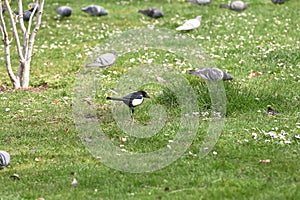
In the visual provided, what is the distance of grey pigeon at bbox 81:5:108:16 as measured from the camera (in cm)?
1927

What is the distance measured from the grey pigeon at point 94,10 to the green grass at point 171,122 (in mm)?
1009

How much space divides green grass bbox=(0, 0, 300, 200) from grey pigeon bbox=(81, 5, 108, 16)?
1.01 m

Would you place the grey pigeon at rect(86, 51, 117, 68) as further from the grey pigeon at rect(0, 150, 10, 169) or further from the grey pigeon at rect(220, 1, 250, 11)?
the grey pigeon at rect(220, 1, 250, 11)

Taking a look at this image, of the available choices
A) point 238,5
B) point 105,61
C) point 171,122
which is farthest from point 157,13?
point 171,122

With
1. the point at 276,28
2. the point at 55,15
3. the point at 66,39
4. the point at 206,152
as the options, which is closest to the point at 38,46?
the point at 66,39

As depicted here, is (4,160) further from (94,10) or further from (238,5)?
(238,5)

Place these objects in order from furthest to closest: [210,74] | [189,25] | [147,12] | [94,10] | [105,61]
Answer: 1. [94,10]
2. [147,12]
3. [189,25]
4. [105,61]
5. [210,74]

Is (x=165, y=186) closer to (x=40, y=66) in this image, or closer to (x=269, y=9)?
(x=40, y=66)

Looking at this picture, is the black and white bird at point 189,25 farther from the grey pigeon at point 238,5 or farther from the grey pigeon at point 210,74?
the grey pigeon at point 210,74

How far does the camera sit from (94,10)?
19.3 metres

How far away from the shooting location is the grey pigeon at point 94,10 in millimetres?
19266

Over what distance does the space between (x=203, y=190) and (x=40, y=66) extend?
849 cm

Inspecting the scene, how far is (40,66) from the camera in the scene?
14453 millimetres

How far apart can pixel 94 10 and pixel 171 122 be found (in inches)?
409
